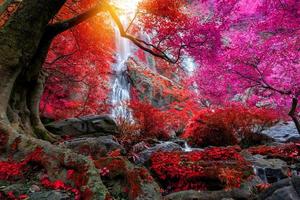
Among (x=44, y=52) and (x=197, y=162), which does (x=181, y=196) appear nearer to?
(x=197, y=162)

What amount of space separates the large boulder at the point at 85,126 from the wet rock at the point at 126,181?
5229mm

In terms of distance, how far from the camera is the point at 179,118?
16.7 m

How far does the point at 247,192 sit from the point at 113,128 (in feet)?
19.9

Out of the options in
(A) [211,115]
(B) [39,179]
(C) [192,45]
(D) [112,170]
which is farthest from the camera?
(A) [211,115]

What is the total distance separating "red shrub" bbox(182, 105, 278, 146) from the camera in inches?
454

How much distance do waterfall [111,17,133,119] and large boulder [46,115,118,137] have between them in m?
4.92

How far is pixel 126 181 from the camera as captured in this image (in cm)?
439

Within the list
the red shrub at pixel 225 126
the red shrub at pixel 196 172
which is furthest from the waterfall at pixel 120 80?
the red shrub at pixel 196 172

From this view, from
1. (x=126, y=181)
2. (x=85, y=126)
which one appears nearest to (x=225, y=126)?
(x=85, y=126)

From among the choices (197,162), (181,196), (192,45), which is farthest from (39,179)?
(192,45)

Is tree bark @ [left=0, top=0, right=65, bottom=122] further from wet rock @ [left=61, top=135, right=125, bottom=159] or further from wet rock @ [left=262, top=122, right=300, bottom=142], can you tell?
wet rock @ [left=262, top=122, right=300, bottom=142]

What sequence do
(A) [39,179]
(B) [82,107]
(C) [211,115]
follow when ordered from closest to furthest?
(A) [39,179]
(C) [211,115]
(B) [82,107]

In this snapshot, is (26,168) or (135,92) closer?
(26,168)

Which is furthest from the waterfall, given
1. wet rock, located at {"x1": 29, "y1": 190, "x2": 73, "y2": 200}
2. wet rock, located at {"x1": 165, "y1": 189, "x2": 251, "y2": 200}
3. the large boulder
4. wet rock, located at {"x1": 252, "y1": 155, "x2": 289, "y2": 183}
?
wet rock, located at {"x1": 29, "y1": 190, "x2": 73, "y2": 200}
